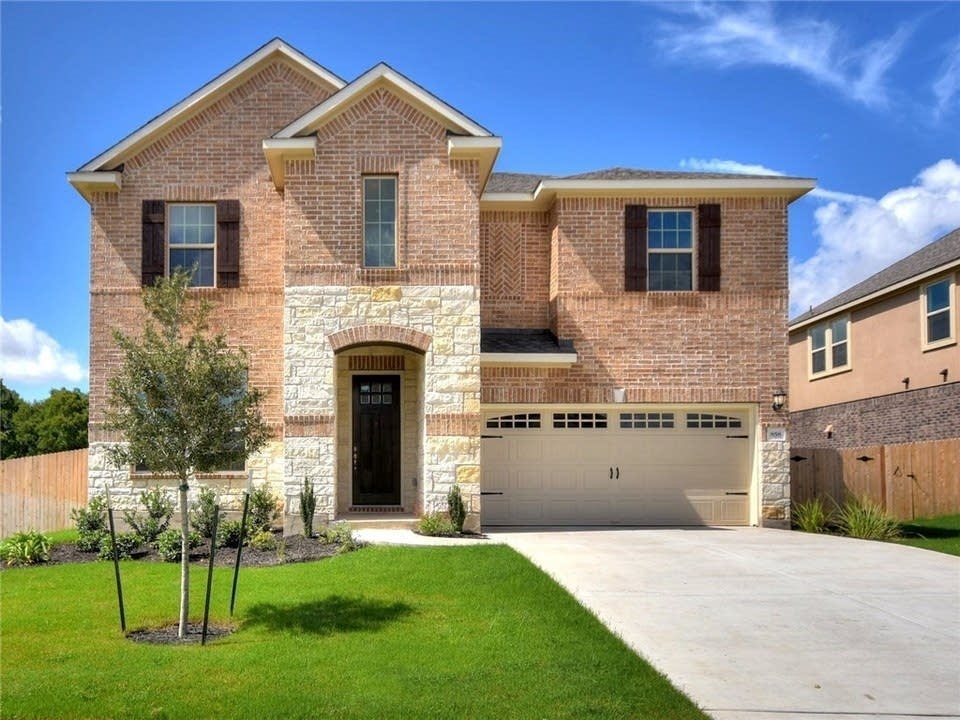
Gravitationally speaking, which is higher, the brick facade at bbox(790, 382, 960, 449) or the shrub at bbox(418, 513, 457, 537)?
the brick facade at bbox(790, 382, 960, 449)

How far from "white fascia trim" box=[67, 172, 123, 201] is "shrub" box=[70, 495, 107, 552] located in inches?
232

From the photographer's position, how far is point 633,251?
56.1ft

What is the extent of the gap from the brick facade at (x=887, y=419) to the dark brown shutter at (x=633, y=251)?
8648 millimetres

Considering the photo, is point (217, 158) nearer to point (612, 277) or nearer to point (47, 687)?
point (612, 277)

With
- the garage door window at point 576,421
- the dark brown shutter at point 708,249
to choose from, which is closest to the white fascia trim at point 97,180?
the garage door window at point 576,421

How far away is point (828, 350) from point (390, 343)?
54.3 feet

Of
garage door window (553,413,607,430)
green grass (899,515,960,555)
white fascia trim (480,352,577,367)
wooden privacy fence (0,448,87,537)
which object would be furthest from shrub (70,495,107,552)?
green grass (899,515,960,555)

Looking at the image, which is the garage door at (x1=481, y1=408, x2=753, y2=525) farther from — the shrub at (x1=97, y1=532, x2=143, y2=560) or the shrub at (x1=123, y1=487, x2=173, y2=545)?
the shrub at (x1=97, y1=532, x2=143, y2=560)

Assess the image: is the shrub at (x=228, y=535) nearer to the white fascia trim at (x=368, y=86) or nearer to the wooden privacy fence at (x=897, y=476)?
the white fascia trim at (x=368, y=86)

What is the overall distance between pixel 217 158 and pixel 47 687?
1222 centimetres

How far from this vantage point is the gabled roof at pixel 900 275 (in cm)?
2150

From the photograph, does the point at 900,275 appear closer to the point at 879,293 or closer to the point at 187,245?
the point at 879,293

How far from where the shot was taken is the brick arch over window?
15.4 m

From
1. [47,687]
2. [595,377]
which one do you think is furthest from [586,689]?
[595,377]
